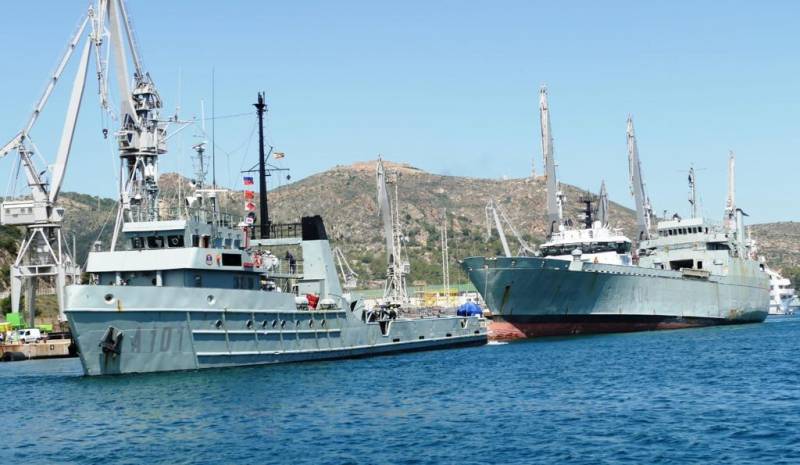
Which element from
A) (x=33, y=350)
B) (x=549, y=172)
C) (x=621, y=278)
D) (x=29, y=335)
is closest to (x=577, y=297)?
(x=621, y=278)

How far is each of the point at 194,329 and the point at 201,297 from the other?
1.27 metres

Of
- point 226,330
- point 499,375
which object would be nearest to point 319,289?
point 226,330

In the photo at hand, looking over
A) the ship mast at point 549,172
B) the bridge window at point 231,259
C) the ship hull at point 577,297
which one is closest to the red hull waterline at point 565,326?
the ship hull at point 577,297

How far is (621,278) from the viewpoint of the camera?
65.6m

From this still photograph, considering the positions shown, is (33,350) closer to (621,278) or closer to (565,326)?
(565,326)

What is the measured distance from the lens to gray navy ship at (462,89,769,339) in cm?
6219

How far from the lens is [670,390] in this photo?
3462 cm

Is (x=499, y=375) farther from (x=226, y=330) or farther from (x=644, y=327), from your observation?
(x=644, y=327)

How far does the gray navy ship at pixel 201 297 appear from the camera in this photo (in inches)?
1549

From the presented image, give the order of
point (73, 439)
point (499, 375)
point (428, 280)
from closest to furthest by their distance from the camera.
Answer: point (73, 439) < point (499, 375) < point (428, 280)

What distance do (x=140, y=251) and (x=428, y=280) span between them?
135409 mm

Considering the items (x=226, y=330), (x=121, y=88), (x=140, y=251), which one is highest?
(x=121, y=88)

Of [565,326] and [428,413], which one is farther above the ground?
[565,326]

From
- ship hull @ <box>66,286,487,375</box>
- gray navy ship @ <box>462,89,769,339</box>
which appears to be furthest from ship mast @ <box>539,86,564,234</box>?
ship hull @ <box>66,286,487,375</box>
